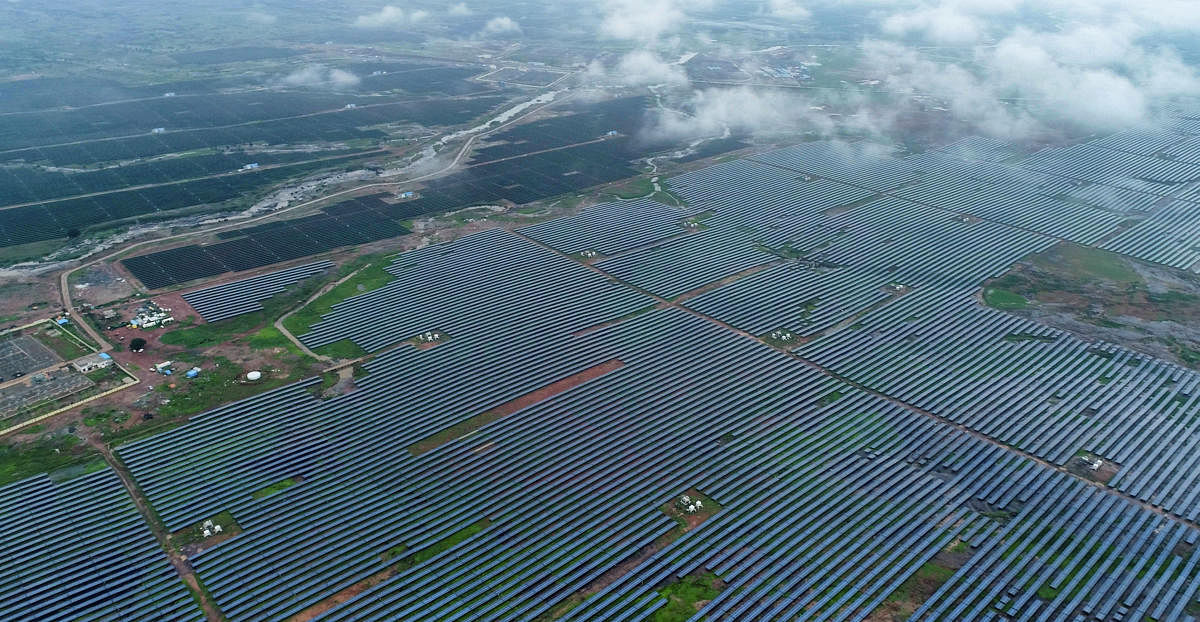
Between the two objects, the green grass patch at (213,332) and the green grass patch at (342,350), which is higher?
the green grass patch at (213,332)

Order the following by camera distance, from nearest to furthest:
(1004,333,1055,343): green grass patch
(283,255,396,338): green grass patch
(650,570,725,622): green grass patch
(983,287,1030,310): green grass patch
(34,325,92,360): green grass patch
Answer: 1. (650,570,725,622): green grass patch
2. (34,325,92,360): green grass patch
3. (1004,333,1055,343): green grass patch
4. (283,255,396,338): green grass patch
5. (983,287,1030,310): green grass patch

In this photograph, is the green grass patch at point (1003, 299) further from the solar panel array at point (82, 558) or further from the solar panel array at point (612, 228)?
the solar panel array at point (82, 558)

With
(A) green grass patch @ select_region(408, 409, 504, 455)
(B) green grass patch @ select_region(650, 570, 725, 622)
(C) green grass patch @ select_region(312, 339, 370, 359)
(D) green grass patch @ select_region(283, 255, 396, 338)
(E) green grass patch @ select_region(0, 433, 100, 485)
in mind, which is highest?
(E) green grass patch @ select_region(0, 433, 100, 485)

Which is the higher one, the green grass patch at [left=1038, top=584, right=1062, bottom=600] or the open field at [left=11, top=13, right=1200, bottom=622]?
the open field at [left=11, top=13, right=1200, bottom=622]

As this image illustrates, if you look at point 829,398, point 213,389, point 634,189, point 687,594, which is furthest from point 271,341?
point 634,189

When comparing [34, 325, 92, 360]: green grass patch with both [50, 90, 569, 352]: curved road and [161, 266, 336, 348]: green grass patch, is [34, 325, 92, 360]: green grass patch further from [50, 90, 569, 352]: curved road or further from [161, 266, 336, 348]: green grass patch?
[161, 266, 336, 348]: green grass patch

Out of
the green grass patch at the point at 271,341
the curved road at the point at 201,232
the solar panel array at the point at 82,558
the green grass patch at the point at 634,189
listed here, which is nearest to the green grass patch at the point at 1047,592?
the solar panel array at the point at 82,558

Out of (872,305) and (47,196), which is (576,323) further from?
(47,196)

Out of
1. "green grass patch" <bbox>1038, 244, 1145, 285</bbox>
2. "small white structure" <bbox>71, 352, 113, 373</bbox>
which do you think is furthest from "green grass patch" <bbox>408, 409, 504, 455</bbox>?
"green grass patch" <bbox>1038, 244, 1145, 285</bbox>
